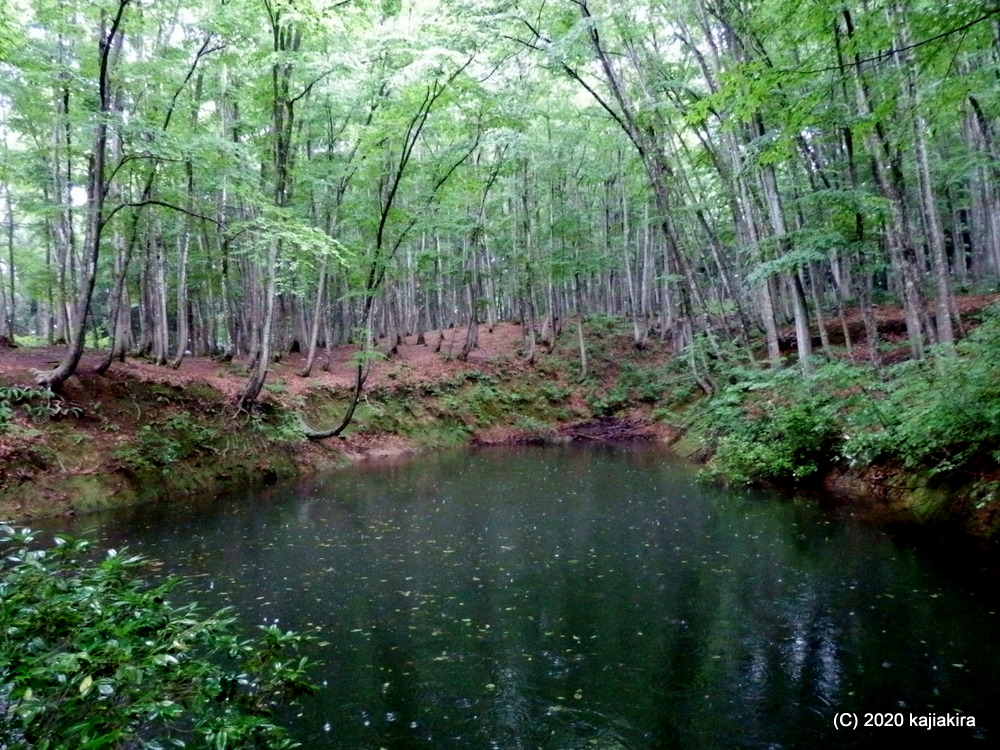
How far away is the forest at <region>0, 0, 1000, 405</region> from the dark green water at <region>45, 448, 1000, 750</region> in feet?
14.3

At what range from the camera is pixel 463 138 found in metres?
18.9

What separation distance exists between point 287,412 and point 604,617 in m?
12.9

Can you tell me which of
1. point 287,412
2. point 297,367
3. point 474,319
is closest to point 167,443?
point 287,412

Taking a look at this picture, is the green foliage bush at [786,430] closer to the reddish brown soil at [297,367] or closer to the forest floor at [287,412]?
the forest floor at [287,412]

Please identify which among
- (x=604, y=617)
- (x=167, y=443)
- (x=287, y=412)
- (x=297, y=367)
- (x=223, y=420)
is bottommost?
(x=604, y=617)

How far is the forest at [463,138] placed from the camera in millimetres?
9680

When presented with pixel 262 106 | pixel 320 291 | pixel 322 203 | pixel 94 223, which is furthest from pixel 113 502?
pixel 322 203

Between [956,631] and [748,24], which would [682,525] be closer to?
[956,631]

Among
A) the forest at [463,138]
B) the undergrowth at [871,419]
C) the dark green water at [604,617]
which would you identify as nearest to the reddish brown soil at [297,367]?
the forest at [463,138]

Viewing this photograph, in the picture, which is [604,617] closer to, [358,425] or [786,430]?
[786,430]

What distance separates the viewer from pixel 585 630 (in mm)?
5535

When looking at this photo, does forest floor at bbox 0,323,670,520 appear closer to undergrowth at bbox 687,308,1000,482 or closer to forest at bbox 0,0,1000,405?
forest at bbox 0,0,1000,405

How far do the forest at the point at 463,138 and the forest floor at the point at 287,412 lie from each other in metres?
1.00

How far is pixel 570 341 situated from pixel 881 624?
23439mm
